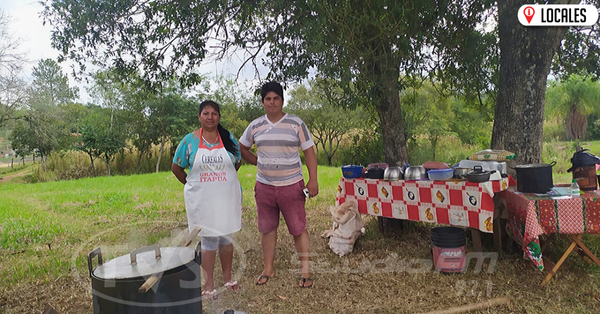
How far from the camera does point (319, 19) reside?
9.73 feet

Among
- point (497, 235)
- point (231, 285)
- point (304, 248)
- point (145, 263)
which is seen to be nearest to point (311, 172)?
point (304, 248)

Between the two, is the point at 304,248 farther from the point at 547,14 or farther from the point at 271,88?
the point at 547,14

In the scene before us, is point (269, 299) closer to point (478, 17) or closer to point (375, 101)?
point (375, 101)

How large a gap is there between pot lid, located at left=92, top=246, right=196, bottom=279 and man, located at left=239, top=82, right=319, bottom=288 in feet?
3.58

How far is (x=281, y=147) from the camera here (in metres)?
3.03

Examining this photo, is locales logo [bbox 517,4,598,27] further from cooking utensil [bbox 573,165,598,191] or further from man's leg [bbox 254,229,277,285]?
man's leg [bbox 254,229,277,285]

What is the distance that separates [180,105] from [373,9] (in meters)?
17.6

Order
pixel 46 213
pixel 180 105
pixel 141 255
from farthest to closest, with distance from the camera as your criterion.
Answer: pixel 180 105
pixel 46 213
pixel 141 255

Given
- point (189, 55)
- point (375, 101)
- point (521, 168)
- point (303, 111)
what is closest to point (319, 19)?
point (375, 101)

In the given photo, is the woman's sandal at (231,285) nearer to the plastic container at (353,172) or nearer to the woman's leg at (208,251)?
the woman's leg at (208,251)

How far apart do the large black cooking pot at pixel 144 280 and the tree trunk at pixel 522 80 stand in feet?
11.0

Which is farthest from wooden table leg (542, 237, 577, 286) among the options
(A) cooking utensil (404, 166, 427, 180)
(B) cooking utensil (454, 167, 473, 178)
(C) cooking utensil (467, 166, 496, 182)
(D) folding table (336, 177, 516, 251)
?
(A) cooking utensil (404, 166, 427, 180)

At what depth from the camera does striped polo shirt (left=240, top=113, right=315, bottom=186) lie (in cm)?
303

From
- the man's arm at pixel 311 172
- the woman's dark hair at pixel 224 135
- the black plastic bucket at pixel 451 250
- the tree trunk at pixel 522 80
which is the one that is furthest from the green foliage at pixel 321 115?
the woman's dark hair at pixel 224 135
